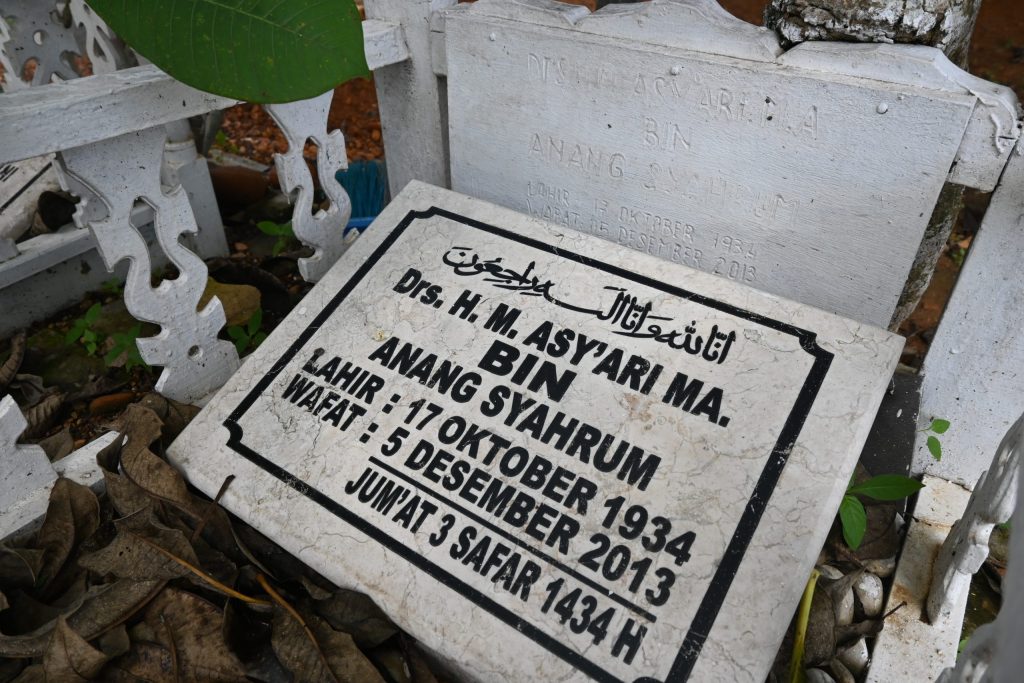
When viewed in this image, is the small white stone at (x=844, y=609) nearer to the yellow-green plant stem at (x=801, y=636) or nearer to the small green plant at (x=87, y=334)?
the yellow-green plant stem at (x=801, y=636)

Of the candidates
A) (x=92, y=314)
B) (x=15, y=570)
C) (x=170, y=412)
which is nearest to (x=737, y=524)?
(x=170, y=412)

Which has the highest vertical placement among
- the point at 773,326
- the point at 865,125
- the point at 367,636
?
the point at 865,125

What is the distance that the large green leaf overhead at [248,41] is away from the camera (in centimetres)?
135

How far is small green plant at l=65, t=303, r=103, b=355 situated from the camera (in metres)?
2.43

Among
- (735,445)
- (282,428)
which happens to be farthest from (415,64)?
(735,445)

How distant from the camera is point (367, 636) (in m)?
1.34

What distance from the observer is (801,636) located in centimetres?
137

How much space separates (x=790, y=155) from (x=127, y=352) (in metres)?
2.19

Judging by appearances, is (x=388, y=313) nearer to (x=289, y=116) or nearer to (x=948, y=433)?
(x=289, y=116)

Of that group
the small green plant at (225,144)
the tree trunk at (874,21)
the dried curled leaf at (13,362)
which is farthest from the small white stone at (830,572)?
the small green plant at (225,144)

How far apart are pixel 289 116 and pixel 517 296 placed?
0.84 meters

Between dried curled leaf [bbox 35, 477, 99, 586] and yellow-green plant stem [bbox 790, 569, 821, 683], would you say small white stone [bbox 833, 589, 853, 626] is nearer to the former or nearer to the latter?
yellow-green plant stem [bbox 790, 569, 821, 683]

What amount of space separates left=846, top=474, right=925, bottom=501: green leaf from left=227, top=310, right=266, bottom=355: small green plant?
1834 mm

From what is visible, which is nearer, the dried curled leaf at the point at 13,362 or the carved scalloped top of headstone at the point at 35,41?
the dried curled leaf at the point at 13,362
